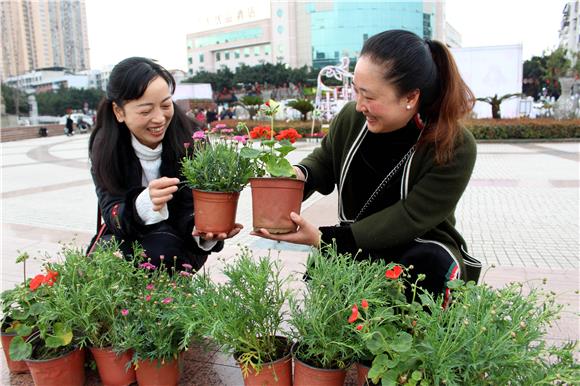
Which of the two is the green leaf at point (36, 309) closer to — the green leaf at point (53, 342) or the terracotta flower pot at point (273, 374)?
the green leaf at point (53, 342)

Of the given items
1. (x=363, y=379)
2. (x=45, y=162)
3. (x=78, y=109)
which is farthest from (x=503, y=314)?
(x=78, y=109)

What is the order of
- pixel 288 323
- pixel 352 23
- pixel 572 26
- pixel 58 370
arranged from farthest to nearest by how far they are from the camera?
pixel 352 23 < pixel 572 26 < pixel 58 370 < pixel 288 323

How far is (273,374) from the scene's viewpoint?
1.46 m

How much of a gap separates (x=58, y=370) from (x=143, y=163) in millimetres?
928

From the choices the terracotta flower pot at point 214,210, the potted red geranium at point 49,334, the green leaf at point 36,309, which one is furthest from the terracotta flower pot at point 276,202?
the green leaf at point 36,309

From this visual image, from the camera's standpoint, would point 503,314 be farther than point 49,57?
No

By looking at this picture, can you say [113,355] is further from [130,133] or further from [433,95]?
[433,95]

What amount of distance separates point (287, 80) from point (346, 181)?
155ft

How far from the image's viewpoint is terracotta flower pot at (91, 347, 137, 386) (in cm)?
167

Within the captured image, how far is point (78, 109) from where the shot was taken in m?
50.6

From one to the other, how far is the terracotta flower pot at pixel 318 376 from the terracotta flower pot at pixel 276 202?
1.53ft

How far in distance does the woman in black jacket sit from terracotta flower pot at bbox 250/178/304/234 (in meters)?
0.19

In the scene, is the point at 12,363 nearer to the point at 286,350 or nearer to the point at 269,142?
the point at 286,350

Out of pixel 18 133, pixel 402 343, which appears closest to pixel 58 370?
pixel 402 343
